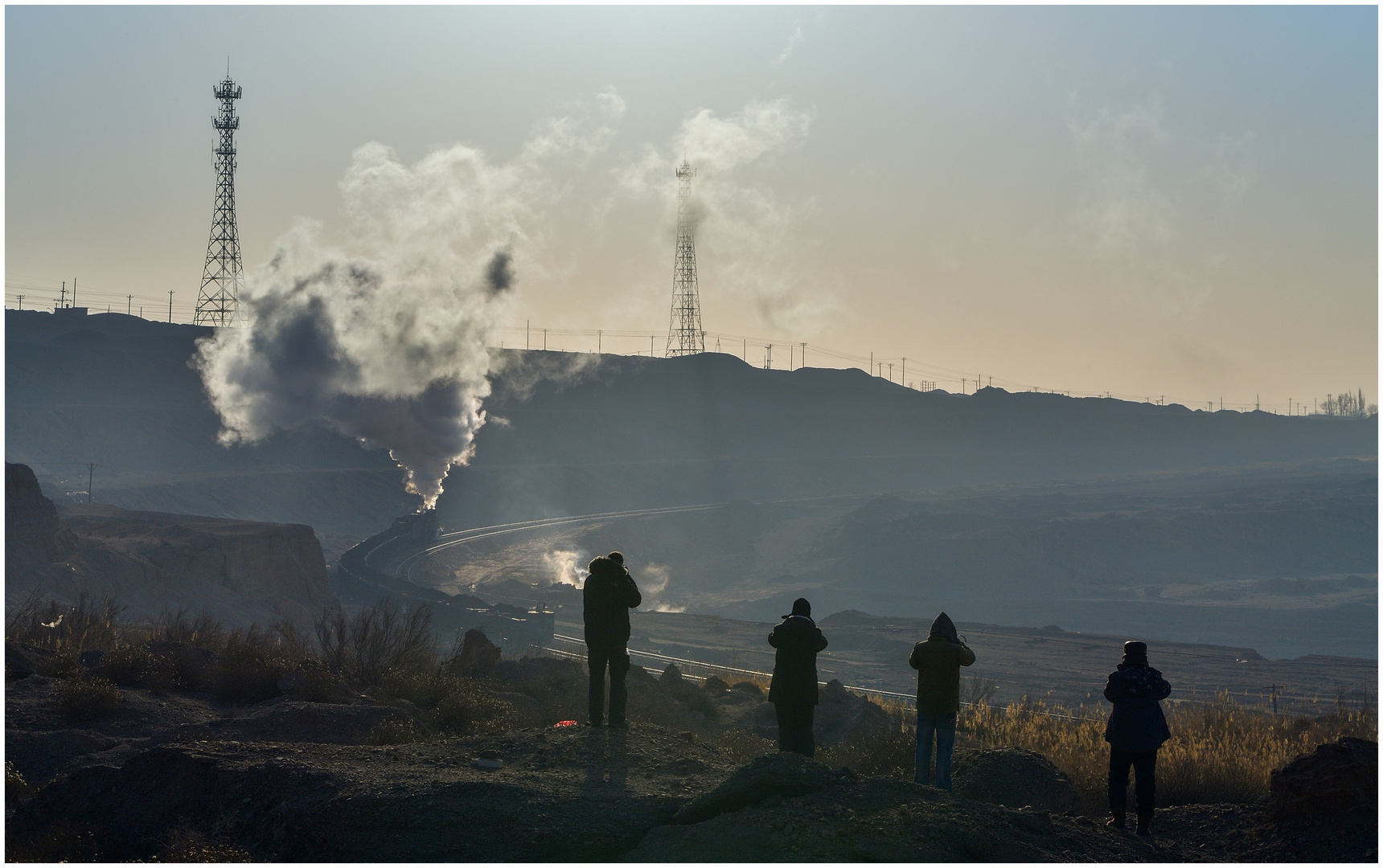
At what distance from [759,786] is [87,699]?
25.9 feet

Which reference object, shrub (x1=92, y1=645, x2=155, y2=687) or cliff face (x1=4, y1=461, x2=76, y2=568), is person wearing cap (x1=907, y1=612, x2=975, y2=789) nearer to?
shrub (x1=92, y1=645, x2=155, y2=687)

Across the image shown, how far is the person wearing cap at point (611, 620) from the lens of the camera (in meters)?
10.1

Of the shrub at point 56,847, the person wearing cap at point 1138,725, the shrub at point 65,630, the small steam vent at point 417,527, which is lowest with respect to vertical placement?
the shrub at point 56,847

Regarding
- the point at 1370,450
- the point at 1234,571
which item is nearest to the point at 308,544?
the point at 1234,571

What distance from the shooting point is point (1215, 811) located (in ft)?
28.5

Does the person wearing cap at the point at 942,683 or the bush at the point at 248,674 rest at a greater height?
the person wearing cap at the point at 942,683

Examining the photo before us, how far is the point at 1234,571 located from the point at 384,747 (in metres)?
75.6

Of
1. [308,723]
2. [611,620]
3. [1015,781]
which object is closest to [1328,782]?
[1015,781]

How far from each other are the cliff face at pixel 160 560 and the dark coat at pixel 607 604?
939 inches

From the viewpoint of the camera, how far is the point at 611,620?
33.1 ft

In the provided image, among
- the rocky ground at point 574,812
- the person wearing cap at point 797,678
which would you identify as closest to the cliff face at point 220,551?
the rocky ground at point 574,812

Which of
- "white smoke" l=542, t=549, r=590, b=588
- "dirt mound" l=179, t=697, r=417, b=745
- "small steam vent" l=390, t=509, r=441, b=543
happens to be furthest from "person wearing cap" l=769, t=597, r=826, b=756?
"small steam vent" l=390, t=509, r=441, b=543

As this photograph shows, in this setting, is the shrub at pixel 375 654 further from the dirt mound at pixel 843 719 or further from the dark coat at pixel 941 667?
the dark coat at pixel 941 667

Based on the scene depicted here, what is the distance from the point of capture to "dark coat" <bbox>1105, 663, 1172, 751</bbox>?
7.88 metres
